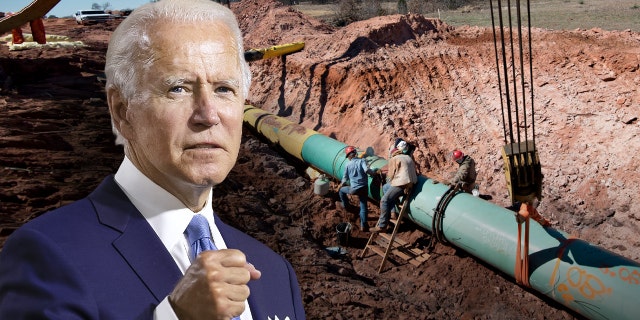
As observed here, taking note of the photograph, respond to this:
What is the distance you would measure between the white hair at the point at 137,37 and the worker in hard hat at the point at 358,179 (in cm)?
844

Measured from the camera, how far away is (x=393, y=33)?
645 inches

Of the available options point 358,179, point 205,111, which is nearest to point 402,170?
point 358,179

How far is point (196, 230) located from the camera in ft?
4.55

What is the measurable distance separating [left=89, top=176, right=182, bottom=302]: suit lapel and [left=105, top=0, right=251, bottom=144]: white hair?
35 cm

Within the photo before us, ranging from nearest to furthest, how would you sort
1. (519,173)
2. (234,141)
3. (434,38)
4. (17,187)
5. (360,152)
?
(234,141), (519,173), (17,187), (360,152), (434,38)

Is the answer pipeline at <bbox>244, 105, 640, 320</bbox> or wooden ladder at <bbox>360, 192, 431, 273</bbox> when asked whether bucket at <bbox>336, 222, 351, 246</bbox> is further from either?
pipeline at <bbox>244, 105, 640, 320</bbox>

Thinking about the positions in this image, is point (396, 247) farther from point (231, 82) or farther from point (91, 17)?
point (91, 17)

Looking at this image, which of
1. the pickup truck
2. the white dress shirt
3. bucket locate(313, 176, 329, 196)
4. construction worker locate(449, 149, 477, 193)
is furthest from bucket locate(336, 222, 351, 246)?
the pickup truck

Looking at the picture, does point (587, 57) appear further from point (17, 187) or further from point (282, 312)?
point (17, 187)

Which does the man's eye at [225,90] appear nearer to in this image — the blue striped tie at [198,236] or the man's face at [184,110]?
the man's face at [184,110]

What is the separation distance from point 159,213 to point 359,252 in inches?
333

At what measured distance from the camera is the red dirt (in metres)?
7.62

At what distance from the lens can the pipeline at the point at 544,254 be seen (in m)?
6.09

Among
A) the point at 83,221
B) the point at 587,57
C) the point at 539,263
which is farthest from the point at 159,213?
the point at 587,57
